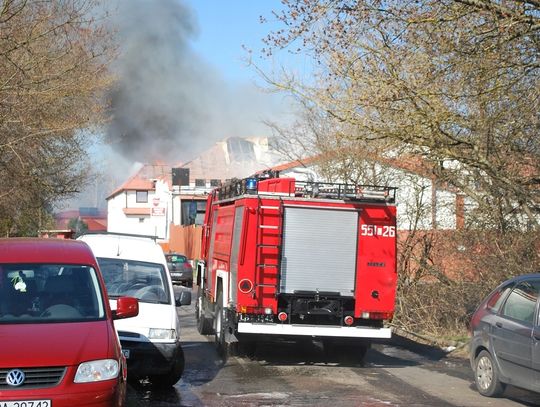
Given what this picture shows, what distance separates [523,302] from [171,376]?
4151 millimetres

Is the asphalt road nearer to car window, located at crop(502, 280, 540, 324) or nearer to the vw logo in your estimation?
car window, located at crop(502, 280, 540, 324)

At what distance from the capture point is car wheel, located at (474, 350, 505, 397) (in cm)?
844

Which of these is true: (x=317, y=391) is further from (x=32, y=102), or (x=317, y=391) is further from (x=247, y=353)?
(x=32, y=102)

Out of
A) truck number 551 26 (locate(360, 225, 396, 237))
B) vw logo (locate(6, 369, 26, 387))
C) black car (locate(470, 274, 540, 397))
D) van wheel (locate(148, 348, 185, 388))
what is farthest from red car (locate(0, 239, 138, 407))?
truck number 551 26 (locate(360, 225, 396, 237))

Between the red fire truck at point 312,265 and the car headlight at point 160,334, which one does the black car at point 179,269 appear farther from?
the car headlight at point 160,334

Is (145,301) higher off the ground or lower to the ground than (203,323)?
higher

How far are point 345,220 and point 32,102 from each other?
8606 mm

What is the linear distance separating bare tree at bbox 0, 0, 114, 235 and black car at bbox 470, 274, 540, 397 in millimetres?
9332

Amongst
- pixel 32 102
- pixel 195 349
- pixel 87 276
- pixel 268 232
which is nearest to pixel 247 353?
pixel 195 349

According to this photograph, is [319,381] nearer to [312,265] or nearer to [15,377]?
[312,265]

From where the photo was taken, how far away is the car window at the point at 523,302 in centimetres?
809

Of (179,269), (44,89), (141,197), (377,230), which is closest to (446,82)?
(377,230)

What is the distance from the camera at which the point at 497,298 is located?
29.4 ft

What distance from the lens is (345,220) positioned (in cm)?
1090
